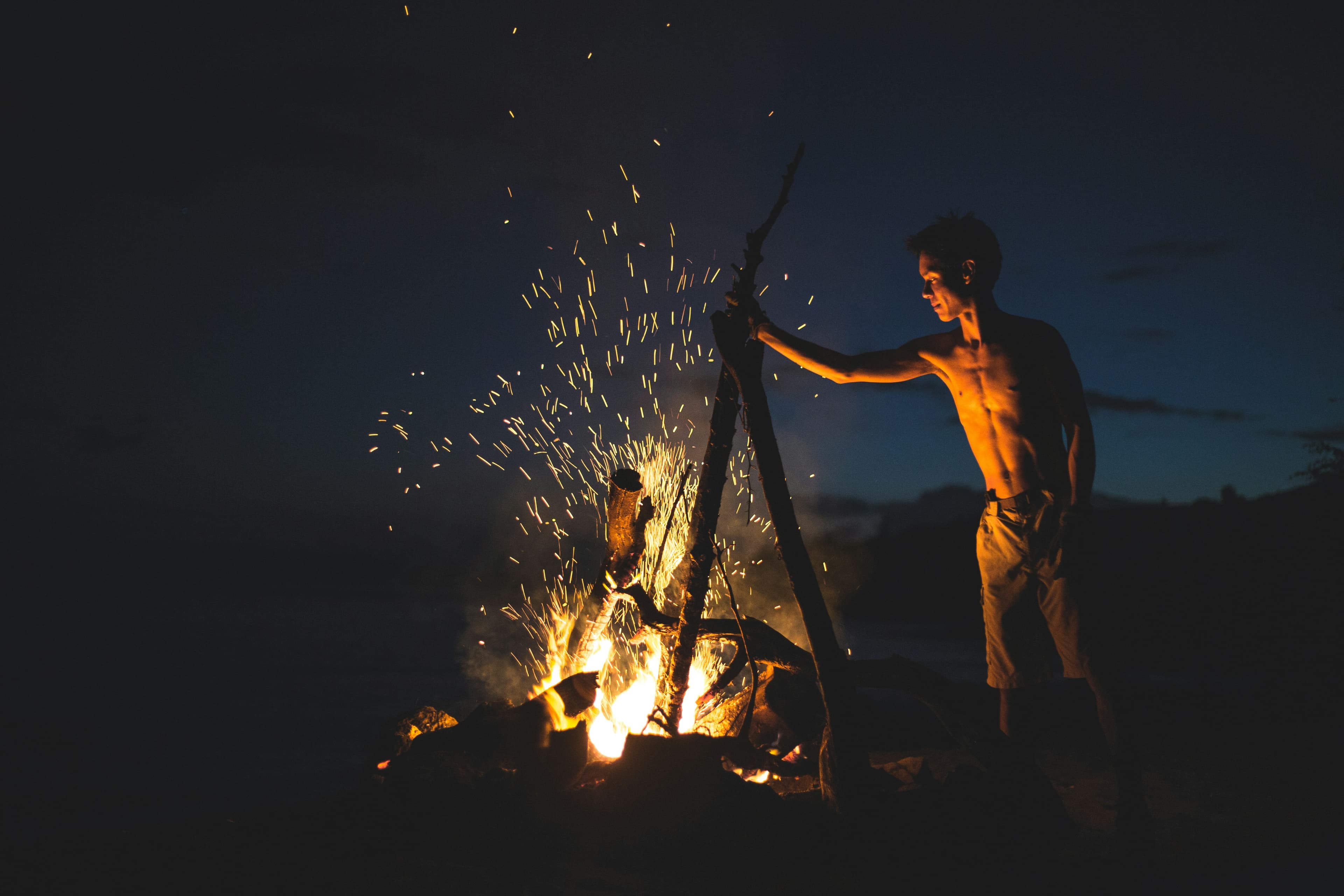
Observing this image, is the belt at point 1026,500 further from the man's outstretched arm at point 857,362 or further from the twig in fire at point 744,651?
the twig in fire at point 744,651

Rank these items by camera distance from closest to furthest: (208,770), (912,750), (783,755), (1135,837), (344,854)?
(344,854), (1135,837), (783,755), (912,750), (208,770)

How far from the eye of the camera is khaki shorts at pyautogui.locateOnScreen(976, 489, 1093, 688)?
158 inches

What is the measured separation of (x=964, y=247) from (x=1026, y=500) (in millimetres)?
1389

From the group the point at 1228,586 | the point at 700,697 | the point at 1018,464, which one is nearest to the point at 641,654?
the point at 700,697

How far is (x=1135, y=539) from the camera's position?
107 feet

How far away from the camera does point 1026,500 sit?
4.10 m

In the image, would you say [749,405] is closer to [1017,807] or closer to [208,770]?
[1017,807]

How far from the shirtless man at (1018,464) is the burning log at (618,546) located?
1257mm

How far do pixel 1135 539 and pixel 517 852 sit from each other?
3540 cm

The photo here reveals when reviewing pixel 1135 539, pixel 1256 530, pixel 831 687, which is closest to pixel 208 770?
pixel 831 687

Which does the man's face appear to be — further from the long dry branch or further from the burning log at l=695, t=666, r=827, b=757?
the burning log at l=695, t=666, r=827, b=757

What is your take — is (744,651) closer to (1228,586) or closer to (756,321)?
(756,321)

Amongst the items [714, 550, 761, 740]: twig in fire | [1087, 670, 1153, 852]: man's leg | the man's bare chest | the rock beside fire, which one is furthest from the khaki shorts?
the rock beside fire

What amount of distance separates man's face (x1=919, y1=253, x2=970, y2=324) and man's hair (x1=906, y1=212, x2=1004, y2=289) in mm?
16
